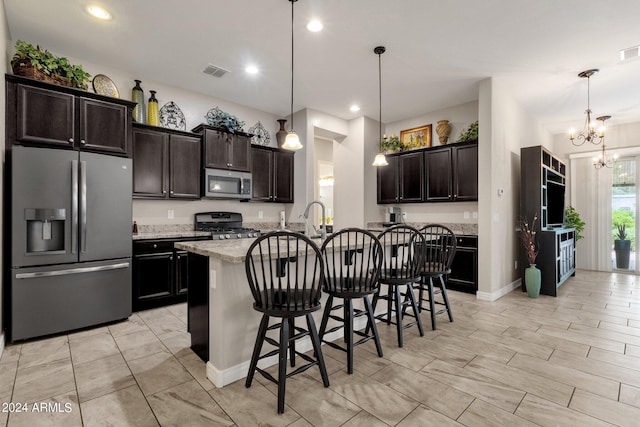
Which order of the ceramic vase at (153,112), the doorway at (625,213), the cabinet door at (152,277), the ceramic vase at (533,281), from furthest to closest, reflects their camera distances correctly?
1. the doorway at (625,213)
2. the ceramic vase at (533,281)
3. the ceramic vase at (153,112)
4. the cabinet door at (152,277)

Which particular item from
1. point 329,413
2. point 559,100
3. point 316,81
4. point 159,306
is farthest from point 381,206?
point 329,413

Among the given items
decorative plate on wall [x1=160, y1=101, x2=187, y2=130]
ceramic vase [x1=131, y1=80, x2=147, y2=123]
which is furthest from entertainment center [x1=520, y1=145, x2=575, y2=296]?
ceramic vase [x1=131, y1=80, x2=147, y2=123]

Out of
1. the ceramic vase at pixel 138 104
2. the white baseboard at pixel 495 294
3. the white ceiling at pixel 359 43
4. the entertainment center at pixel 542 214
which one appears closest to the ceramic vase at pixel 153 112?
the ceramic vase at pixel 138 104

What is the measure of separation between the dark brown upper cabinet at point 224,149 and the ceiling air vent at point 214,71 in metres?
0.70

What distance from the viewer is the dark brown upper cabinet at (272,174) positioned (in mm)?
5117

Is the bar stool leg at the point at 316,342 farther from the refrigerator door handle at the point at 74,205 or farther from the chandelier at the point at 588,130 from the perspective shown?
the chandelier at the point at 588,130

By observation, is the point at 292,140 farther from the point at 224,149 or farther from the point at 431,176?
the point at 431,176

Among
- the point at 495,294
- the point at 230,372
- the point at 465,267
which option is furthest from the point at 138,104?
the point at 495,294

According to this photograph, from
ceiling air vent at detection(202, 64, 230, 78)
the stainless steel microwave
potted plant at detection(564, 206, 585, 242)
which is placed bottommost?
potted plant at detection(564, 206, 585, 242)

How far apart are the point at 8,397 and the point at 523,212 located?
19.1ft

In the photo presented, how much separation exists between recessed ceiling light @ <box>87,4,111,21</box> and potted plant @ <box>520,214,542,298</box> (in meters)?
5.61

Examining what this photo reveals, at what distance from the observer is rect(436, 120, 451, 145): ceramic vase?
205 inches

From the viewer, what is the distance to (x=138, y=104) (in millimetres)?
3928

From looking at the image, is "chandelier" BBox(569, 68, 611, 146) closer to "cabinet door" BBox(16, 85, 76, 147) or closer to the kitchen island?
the kitchen island
